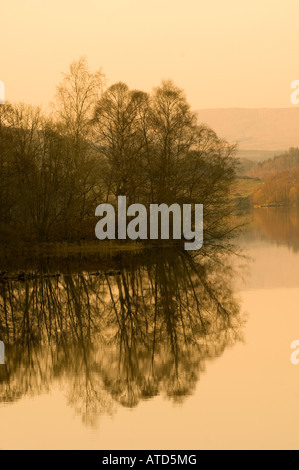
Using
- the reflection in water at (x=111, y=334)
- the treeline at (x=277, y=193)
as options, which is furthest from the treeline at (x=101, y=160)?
the treeline at (x=277, y=193)

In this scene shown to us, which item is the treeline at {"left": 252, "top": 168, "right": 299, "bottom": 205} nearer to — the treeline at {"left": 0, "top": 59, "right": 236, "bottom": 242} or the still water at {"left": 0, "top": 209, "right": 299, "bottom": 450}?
the treeline at {"left": 0, "top": 59, "right": 236, "bottom": 242}

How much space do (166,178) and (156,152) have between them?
5.91ft

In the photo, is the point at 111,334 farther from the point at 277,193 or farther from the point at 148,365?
the point at 277,193

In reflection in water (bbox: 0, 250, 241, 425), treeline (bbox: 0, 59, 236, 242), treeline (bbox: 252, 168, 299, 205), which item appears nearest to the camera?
reflection in water (bbox: 0, 250, 241, 425)

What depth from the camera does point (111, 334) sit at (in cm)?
1438

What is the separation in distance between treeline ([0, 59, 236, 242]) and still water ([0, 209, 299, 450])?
15593 mm

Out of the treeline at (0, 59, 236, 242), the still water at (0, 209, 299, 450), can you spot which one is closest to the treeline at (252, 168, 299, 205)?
the treeline at (0, 59, 236, 242)

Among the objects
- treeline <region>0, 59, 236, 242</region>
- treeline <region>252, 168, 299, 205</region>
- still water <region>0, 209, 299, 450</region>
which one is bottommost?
still water <region>0, 209, 299, 450</region>

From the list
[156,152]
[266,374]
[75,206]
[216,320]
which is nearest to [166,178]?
[156,152]

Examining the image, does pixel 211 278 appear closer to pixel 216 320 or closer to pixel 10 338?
pixel 216 320

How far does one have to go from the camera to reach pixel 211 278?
24.4 m

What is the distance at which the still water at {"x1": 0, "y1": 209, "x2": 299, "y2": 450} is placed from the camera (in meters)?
8.66

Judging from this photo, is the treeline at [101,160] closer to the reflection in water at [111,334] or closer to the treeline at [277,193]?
the reflection in water at [111,334]

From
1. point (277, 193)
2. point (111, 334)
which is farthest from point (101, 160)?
point (277, 193)
